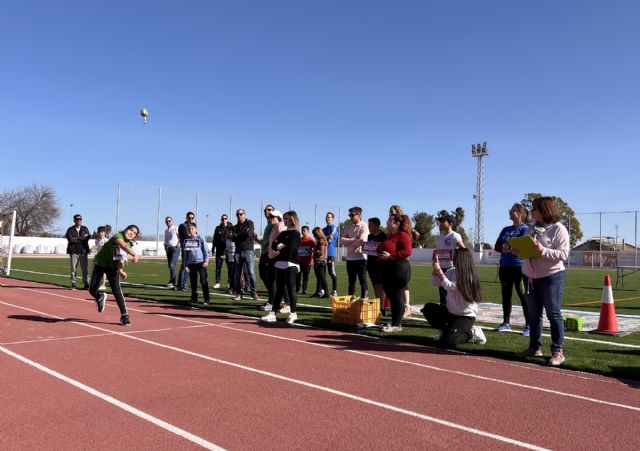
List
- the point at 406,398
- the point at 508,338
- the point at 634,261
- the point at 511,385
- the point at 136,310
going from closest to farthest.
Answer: the point at 406,398
the point at 511,385
the point at 508,338
the point at 136,310
the point at 634,261

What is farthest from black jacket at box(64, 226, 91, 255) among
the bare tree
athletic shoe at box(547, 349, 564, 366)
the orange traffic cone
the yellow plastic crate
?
the bare tree

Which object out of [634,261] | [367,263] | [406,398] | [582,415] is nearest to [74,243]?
[367,263]

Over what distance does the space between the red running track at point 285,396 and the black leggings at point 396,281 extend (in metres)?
0.76

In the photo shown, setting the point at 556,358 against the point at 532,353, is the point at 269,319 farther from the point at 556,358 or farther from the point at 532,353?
the point at 556,358

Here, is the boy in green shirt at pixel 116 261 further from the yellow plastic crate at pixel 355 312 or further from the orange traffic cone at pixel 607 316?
the orange traffic cone at pixel 607 316

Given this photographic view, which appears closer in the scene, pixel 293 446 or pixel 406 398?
pixel 293 446

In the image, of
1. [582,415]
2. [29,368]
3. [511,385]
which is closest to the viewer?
[582,415]

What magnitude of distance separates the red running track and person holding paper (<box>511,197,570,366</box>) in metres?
Result: 0.43

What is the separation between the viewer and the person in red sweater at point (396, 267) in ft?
25.6

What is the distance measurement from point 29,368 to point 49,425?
1933mm

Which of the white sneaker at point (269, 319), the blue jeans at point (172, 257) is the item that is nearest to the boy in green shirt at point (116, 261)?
the white sneaker at point (269, 319)

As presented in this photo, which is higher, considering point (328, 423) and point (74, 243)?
point (74, 243)

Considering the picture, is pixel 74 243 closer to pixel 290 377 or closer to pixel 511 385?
pixel 290 377

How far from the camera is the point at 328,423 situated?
155 inches
